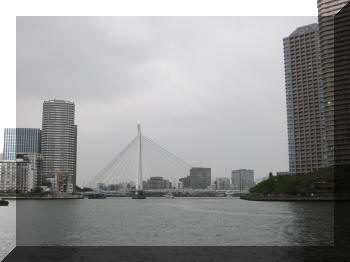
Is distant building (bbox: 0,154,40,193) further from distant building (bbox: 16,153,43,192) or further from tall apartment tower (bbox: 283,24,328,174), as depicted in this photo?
tall apartment tower (bbox: 283,24,328,174)

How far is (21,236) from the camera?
33156 mm

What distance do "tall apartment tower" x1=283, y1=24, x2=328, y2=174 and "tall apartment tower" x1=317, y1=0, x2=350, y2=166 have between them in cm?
3189

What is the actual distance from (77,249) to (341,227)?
22.9 meters

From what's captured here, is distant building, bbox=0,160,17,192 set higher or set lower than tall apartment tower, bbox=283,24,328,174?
lower

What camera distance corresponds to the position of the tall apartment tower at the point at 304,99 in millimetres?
151750

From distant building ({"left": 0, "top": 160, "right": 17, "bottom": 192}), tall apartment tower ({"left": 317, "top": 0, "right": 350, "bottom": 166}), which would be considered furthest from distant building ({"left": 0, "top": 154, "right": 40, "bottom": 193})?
tall apartment tower ({"left": 317, "top": 0, "right": 350, "bottom": 166})

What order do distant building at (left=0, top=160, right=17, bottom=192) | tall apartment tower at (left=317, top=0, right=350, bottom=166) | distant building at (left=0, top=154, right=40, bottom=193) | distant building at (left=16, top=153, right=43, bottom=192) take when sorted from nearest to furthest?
tall apartment tower at (left=317, top=0, right=350, bottom=166)
distant building at (left=0, top=154, right=40, bottom=193)
distant building at (left=0, top=160, right=17, bottom=192)
distant building at (left=16, top=153, right=43, bottom=192)

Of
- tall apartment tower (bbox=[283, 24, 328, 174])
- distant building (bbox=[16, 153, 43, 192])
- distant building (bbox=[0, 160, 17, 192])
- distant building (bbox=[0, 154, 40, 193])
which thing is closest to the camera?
tall apartment tower (bbox=[283, 24, 328, 174])

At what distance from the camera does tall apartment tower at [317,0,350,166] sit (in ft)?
353

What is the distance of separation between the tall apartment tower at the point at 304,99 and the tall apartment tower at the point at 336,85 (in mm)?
31887

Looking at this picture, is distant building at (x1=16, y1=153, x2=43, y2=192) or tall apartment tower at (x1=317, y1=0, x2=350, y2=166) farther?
distant building at (x1=16, y1=153, x2=43, y2=192)

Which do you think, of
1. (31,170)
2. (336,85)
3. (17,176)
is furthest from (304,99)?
(17,176)

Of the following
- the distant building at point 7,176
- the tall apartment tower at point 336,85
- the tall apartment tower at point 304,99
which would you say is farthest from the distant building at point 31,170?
the tall apartment tower at point 336,85

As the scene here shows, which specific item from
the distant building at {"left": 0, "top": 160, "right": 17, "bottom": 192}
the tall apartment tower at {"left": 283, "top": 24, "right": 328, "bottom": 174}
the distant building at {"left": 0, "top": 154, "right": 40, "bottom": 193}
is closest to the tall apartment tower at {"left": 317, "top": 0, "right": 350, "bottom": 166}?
the tall apartment tower at {"left": 283, "top": 24, "right": 328, "bottom": 174}
